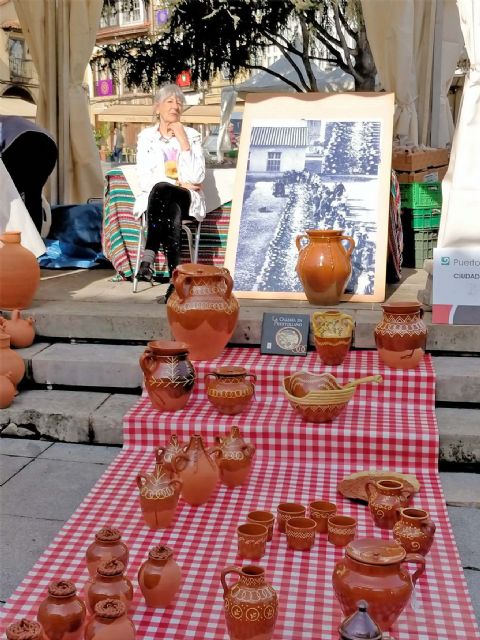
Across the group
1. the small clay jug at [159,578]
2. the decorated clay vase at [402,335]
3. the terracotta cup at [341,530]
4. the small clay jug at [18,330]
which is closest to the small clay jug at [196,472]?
the terracotta cup at [341,530]

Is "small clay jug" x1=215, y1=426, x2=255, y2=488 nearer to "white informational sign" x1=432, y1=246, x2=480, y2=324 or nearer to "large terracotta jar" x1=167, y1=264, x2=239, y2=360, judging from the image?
"large terracotta jar" x1=167, y1=264, x2=239, y2=360

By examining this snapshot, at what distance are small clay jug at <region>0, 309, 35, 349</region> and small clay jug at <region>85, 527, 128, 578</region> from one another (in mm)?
2201

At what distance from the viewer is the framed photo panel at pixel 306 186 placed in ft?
17.3

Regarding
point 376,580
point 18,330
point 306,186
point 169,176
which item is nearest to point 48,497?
point 18,330

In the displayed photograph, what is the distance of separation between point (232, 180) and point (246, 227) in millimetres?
585

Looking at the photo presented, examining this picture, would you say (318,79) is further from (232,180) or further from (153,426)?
(153,426)

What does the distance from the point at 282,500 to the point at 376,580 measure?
1.09 metres

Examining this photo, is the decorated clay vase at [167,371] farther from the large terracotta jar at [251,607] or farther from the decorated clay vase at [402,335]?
the large terracotta jar at [251,607]

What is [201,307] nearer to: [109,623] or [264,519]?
[264,519]

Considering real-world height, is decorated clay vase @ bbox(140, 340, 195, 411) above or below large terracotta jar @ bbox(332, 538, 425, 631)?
above

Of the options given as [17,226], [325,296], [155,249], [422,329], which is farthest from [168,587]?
[17,226]

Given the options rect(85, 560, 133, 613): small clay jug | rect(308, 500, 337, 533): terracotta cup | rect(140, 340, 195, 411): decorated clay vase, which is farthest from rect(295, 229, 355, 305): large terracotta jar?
rect(85, 560, 133, 613): small clay jug

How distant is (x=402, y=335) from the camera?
13.8ft

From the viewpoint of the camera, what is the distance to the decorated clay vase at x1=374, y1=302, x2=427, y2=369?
4207 millimetres
